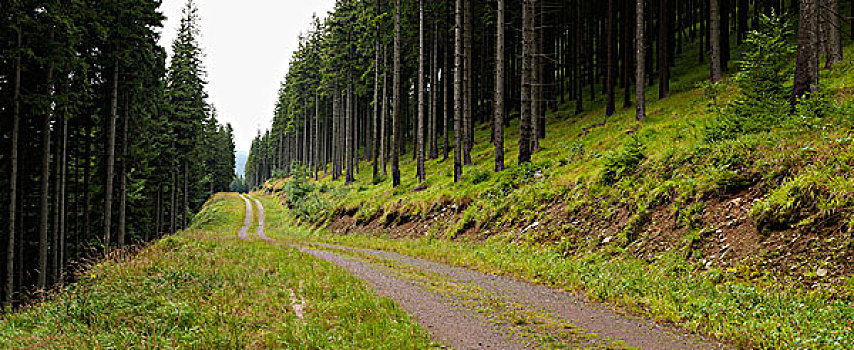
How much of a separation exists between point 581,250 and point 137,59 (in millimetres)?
23491

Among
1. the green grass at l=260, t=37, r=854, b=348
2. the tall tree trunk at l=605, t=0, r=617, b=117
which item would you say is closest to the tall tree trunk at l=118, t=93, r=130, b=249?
the green grass at l=260, t=37, r=854, b=348

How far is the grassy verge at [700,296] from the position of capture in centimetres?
488

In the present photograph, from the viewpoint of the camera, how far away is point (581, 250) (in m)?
10.3

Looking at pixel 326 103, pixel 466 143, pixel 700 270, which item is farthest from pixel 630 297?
pixel 326 103

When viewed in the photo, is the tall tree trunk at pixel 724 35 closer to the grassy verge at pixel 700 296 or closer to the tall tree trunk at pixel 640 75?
the tall tree trunk at pixel 640 75

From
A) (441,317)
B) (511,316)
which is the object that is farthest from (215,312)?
(511,316)

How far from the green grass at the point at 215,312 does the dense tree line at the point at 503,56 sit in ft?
36.8

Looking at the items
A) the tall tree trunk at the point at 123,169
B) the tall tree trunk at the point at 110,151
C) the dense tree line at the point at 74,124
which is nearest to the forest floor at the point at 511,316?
the dense tree line at the point at 74,124

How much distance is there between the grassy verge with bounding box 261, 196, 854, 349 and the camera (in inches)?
192

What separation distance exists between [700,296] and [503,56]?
15399 millimetres

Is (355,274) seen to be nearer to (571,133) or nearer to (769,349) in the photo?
(769,349)

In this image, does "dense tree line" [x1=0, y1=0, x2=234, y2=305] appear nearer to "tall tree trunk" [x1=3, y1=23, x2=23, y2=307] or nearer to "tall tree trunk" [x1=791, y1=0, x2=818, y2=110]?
"tall tree trunk" [x1=3, y1=23, x2=23, y2=307]

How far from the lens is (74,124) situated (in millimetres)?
21094

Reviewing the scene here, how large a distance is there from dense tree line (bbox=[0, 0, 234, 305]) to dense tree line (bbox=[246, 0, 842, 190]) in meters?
14.1
